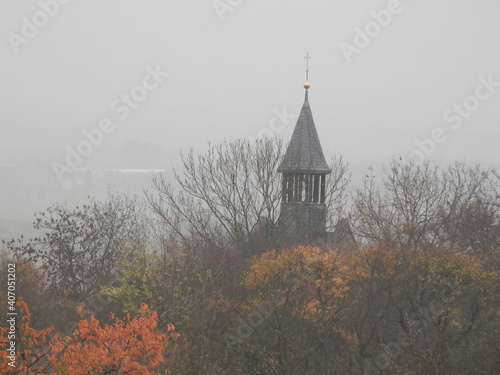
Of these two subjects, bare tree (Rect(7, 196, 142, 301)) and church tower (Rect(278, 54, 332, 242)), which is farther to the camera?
church tower (Rect(278, 54, 332, 242))

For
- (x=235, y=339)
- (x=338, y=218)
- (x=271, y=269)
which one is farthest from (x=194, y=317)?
(x=338, y=218)

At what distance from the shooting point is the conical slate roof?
31875 mm

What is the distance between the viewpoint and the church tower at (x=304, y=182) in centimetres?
3158

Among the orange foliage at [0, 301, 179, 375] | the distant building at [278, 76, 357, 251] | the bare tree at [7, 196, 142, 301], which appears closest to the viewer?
the orange foliage at [0, 301, 179, 375]

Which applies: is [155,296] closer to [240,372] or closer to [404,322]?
[240,372]

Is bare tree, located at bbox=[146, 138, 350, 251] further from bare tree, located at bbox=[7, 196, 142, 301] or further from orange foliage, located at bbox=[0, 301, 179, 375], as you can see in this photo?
orange foliage, located at bbox=[0, 301, 179, 375]

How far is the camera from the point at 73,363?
503 inches

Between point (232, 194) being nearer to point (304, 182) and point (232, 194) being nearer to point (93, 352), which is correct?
point (304, 182)

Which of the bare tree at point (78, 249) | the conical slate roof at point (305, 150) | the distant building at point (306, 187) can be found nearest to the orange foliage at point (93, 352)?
the bare tree at point (78, 249)

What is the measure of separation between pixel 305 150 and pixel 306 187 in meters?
2.08

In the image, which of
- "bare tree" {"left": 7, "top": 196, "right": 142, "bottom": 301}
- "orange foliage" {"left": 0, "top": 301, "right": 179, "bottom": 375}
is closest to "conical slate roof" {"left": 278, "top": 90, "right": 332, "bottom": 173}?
"bare tree" {"left": 7, "top": 196, "right": 142, "bottom": 301}

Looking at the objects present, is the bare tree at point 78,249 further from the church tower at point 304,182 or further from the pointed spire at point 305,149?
the pointed spire at point 305,149

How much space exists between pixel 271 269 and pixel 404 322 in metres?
5.07

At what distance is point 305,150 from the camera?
3244 cm
